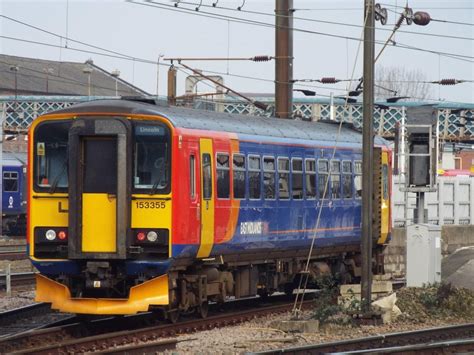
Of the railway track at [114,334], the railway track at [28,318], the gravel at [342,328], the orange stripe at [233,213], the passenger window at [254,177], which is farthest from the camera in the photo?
the passenger window at [254,177]

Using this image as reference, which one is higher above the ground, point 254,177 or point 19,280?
point 254,177

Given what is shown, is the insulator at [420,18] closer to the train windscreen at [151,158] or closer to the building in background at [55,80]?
the train windscreen at [151,158]

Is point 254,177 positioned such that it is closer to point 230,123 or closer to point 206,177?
point 230,123

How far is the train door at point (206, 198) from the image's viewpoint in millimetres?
17516

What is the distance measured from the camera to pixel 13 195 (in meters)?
48.8

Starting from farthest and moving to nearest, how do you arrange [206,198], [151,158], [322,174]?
[322,174], [206,198], [151,158]

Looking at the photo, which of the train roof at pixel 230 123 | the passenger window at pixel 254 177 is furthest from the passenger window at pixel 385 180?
the passenger window at pixel 254 177

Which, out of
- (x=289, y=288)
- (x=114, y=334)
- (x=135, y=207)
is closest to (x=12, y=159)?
(x=289, y=288)

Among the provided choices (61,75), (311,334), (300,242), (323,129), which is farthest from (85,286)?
(61,75)

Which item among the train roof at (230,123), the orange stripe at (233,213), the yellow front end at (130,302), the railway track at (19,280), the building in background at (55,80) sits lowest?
the railway track at (19,280)

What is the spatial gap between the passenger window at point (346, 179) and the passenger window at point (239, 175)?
4712mm

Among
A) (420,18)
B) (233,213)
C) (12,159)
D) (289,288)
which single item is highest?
(420,18)

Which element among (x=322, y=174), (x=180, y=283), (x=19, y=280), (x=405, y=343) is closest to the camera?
(x=405, y=343)

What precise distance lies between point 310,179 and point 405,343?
240 inches
